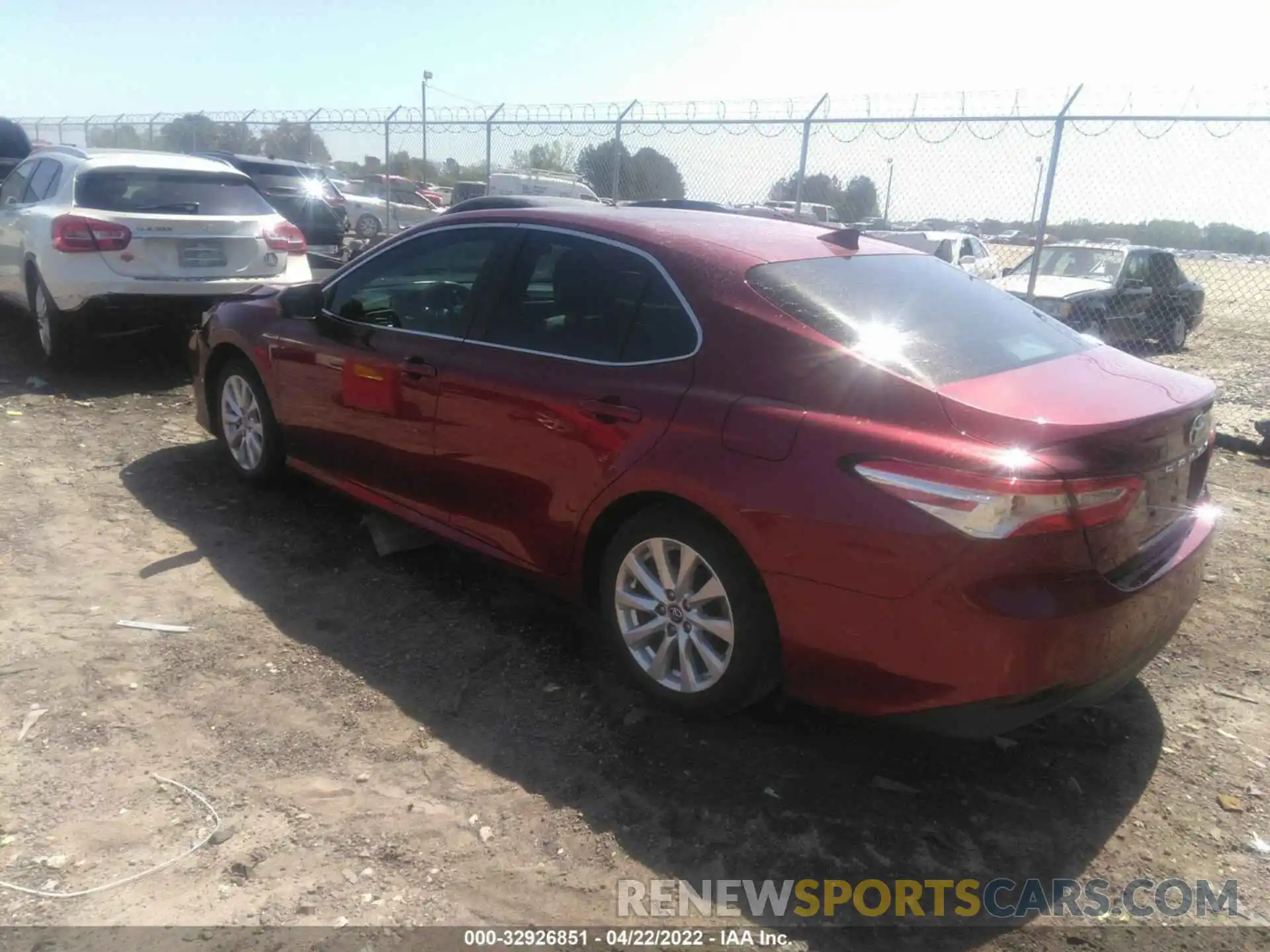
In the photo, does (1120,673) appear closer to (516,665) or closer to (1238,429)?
(516,665)

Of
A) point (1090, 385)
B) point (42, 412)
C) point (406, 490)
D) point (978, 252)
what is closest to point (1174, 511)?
point (1090, 385)

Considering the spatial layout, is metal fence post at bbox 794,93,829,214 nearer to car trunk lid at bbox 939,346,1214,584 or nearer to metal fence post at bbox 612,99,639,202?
metal fence post at bbox 612,99,639,202

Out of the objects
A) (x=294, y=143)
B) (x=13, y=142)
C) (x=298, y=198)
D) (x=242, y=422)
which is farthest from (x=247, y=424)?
(x=294, y=143)

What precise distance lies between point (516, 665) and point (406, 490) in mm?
1011

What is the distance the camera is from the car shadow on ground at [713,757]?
9.12 ft

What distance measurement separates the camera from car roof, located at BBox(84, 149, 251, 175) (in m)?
7.38

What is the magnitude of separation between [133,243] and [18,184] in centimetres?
211

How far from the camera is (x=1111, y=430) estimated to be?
2699 mm

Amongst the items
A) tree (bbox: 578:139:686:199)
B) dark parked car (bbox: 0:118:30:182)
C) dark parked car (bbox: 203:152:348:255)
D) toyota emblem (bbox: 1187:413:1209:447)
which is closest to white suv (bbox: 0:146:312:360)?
tree (bbox: 578:139:686:199)

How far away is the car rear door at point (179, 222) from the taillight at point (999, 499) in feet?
21.1

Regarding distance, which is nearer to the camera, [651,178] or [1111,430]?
[1111,430]

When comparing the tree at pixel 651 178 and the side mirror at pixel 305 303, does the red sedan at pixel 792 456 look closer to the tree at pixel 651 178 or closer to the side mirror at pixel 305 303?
the side mirror at pixel 305 303

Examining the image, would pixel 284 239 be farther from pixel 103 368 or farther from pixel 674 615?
pixel 674 615

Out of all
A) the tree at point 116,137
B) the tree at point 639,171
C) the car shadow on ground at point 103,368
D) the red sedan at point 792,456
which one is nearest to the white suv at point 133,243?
the car shadow on ground at point 103,368
